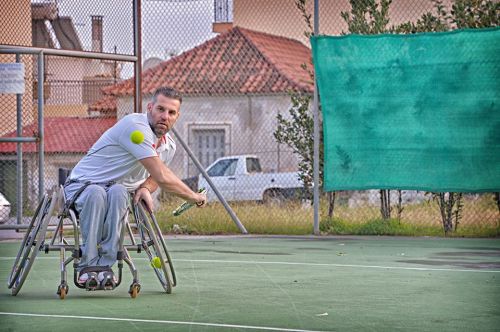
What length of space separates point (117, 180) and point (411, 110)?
6.19 m

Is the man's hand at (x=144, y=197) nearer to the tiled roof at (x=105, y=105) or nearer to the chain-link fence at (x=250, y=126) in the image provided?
the chain-link fence at (x=250, y=126)

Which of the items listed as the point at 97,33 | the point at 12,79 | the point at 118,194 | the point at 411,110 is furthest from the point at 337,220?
the point at 118,194

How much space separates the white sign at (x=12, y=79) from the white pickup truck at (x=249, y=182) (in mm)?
2997

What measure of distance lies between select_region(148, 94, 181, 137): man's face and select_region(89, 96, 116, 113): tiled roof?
10.2 m

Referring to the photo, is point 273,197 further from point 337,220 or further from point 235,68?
point 235,68

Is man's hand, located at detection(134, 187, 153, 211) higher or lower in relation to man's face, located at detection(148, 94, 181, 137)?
lower

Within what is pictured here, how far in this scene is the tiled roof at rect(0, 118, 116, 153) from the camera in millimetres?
16828

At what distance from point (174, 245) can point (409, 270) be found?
3593mm

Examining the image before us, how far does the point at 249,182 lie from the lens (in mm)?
17766

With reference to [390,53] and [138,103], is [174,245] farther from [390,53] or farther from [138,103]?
[390,53]

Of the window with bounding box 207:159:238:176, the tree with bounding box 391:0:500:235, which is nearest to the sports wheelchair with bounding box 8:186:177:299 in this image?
the tree with bounding box 391:0:500:235

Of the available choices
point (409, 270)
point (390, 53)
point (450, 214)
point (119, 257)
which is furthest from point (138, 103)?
point (119, 257)

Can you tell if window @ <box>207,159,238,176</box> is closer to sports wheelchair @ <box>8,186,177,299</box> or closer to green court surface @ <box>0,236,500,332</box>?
green court surface @ <box>0,236,500,332</box>

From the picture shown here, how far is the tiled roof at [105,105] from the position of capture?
57.6 ft
